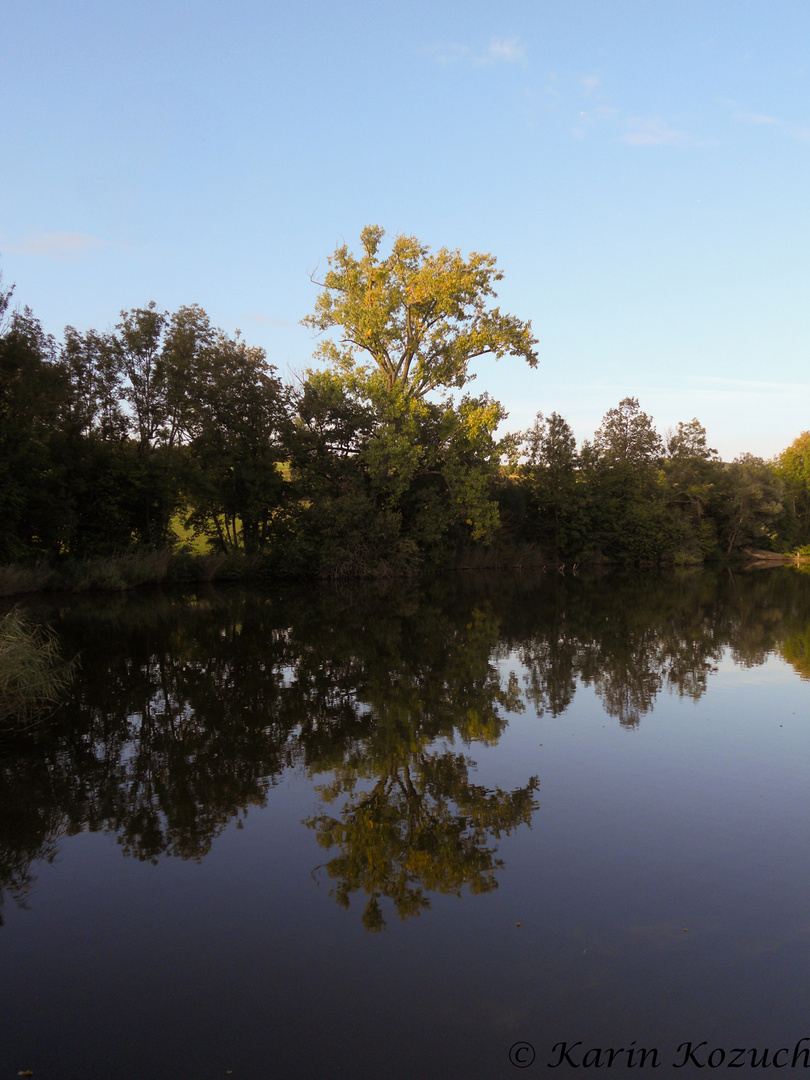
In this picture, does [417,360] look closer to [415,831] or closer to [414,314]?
[414,314]

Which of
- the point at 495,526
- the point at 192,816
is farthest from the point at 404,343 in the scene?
the point at 192,816

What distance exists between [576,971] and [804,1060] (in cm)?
99

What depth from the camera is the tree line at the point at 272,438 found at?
24.5 m

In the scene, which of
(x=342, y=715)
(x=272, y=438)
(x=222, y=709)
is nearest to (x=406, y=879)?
(x=342, y=715)

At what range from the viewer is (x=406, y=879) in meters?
4.48

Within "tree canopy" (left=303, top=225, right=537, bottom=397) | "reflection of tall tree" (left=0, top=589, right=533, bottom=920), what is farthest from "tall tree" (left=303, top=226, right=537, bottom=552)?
"reflection of tall tree" (left=0, top=589, right=533, bottom=920)

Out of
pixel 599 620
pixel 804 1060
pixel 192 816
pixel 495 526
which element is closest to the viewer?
pixel 804 1060

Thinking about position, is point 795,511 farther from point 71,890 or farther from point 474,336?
point 71,890

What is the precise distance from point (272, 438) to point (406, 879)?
2851 cm

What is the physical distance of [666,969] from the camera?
3.60 meters

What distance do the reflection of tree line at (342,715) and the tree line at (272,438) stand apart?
8.03 m

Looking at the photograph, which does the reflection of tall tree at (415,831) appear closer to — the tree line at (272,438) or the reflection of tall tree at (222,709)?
the reflection of tall tree at (222,709)

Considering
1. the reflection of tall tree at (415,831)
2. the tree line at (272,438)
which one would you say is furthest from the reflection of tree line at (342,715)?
the tree line at (272,438)

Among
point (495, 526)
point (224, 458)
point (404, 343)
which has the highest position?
point (404, 343)
